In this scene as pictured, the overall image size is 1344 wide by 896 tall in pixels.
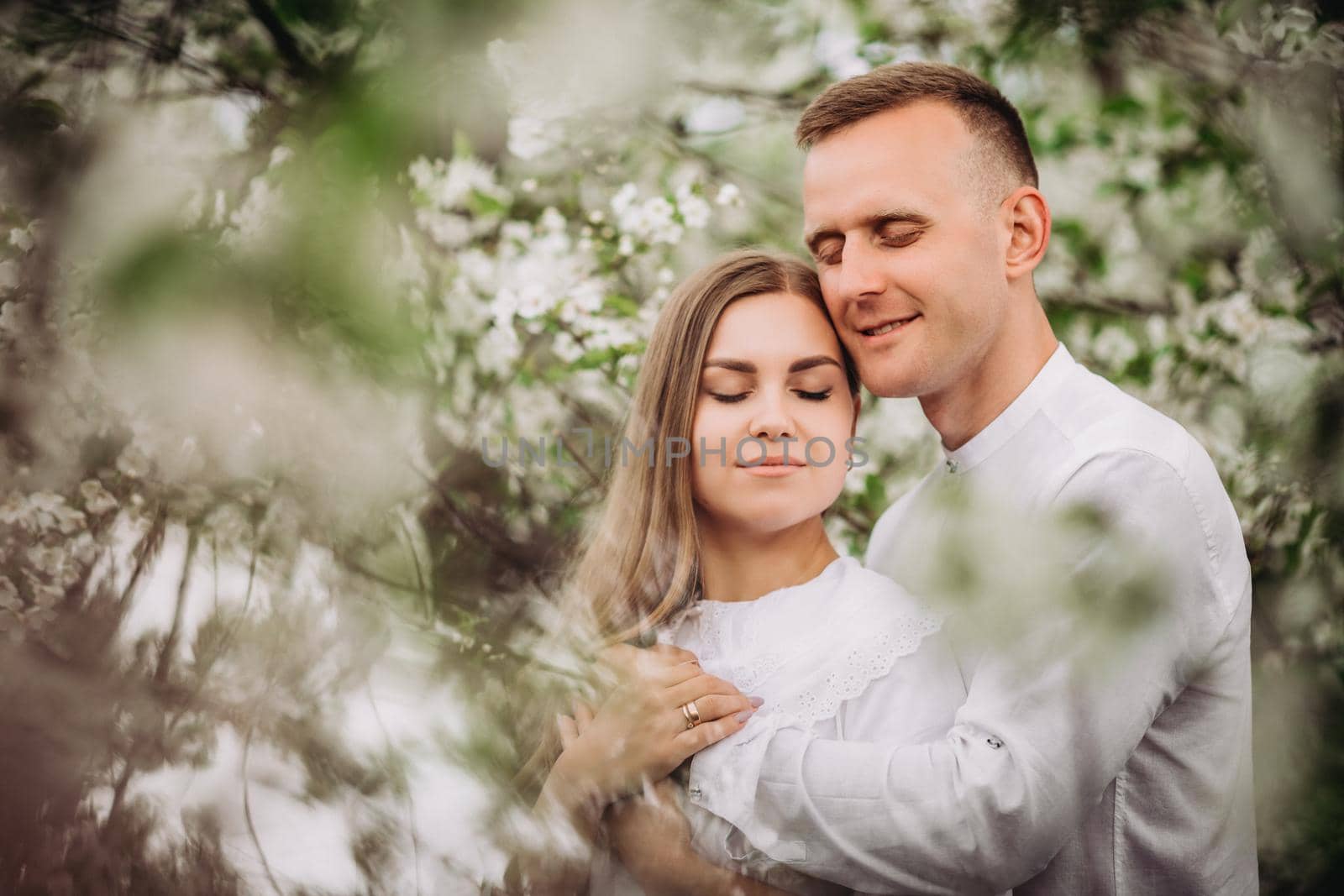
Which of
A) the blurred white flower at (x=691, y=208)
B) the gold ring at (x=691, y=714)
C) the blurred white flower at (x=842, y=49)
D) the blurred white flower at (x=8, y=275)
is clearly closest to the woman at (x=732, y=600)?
the gold ring at (x=691, y=714)

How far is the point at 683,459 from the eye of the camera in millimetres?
713

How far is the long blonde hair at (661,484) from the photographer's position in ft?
2.32

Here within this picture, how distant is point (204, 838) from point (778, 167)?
0.72 m

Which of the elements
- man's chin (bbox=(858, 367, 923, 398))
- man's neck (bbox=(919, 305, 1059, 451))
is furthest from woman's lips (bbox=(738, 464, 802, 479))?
man's neck (bbox=(919, 305, 1059, 451))

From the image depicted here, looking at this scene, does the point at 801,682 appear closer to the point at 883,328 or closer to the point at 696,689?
the point at 696,689

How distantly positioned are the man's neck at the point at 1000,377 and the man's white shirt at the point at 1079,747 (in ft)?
0.05

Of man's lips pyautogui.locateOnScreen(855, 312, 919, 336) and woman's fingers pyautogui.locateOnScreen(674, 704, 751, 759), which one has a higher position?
man's lips pyautogui.locateOnScreen(855, 312, 919, 336)

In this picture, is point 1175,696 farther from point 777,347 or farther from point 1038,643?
point 777,347

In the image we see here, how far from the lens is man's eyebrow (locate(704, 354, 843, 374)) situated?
68 cm

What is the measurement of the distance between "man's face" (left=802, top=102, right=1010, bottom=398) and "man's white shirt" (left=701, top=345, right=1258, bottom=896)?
12cm

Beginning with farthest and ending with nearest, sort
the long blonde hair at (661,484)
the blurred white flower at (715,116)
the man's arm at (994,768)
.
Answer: the blurred white flower at (715,116) → the long blonde hair at (661,484) → the man's arm at (994,768)

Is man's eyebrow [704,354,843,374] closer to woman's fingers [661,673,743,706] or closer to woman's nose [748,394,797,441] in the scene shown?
woman's nose [748,394,797,441]

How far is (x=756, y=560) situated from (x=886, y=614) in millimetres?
112

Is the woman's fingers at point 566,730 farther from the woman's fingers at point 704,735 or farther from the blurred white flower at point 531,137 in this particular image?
the blurred white flower at point 531,137
